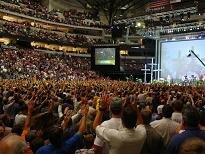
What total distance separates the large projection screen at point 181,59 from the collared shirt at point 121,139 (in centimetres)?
3919

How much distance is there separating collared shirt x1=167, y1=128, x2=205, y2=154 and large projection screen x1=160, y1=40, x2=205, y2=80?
39.1 m

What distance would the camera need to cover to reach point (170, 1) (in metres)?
49.0

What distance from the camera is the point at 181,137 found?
4977mm

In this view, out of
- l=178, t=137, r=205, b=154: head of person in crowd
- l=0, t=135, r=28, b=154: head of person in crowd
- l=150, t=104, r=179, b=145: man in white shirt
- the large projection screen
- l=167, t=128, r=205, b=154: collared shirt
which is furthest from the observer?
the large projection screen

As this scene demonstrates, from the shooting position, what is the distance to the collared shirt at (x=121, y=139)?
5.16 metres

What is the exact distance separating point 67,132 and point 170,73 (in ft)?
139

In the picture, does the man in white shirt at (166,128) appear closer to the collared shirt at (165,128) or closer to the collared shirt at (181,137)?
the collared shirt at (165,128)

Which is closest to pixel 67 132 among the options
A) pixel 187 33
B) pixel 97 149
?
pixel 97 149

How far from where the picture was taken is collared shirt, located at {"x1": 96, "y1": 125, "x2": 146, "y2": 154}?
16.9ft

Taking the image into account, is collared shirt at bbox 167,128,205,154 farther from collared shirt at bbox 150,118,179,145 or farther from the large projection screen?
the large projection screen

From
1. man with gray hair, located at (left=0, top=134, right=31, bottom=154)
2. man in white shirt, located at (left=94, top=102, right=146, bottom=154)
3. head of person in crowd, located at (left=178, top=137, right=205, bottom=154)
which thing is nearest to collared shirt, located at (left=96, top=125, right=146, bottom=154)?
man in white shirt, located at (left=94, top=102, right=146, bottom=154)

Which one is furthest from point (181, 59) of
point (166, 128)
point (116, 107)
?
point (116, 107)

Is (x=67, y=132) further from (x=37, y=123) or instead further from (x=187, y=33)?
(x=187, y=33)

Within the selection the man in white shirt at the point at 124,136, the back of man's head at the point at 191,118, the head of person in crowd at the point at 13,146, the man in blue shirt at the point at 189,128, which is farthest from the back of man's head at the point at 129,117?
the head of person in crowd at the point at 13,146
